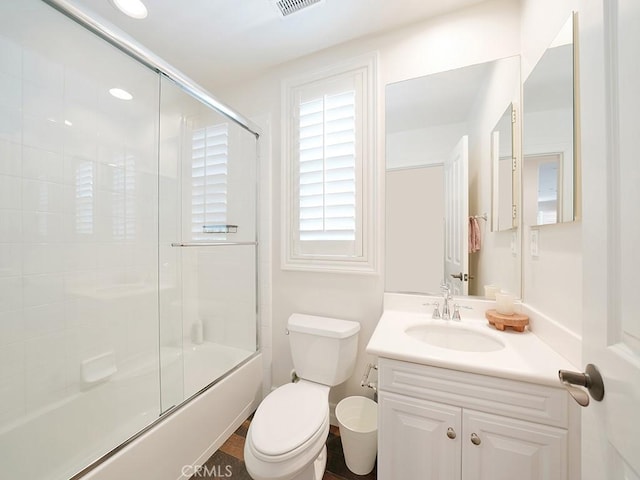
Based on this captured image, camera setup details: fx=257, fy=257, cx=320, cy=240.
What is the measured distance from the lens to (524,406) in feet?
2.82

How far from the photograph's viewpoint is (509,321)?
117cm

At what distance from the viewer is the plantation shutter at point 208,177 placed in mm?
1800

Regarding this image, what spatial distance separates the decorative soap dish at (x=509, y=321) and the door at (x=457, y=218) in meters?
0.20

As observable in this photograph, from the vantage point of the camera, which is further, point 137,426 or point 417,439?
point 137,426

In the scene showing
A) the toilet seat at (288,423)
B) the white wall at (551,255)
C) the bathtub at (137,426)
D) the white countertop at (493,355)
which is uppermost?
the white wall at (551,255)

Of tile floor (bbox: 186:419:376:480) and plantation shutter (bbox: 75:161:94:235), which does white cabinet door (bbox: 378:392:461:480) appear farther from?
plantation shutter (bbox: 75:161:94:235)

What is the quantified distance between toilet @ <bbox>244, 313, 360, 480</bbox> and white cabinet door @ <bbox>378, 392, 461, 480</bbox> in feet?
0.92


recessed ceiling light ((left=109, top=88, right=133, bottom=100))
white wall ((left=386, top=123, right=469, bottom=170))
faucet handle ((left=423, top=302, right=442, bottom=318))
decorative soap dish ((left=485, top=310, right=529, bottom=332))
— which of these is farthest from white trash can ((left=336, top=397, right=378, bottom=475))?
recessed ceiling light ((left=109, top=88, right=133, bottom=100))

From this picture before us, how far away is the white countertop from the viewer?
33.9 inches

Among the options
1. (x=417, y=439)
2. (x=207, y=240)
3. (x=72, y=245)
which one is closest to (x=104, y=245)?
(x=72, y=245)

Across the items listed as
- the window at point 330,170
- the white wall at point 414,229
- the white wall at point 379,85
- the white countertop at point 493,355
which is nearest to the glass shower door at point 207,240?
the white wall at point 379,85

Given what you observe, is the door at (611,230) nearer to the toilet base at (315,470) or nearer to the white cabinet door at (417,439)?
the white cabinet door at (417,439)

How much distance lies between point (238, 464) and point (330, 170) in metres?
1.74

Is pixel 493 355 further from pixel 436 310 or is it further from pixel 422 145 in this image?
pixel 422 145
